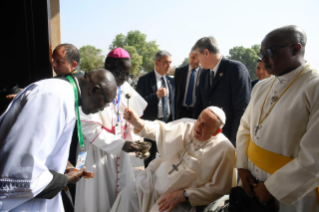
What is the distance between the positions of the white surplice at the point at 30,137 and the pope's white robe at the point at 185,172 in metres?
1.52

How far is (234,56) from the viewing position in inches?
498

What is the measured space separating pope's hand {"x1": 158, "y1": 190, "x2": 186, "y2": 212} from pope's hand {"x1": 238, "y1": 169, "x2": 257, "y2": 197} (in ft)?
2.05

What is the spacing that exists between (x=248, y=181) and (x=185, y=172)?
0.69 m

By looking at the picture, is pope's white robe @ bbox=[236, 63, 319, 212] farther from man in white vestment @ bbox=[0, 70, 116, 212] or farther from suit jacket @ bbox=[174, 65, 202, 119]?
suit jacket @ bbox=[174, 65, 202, 119]

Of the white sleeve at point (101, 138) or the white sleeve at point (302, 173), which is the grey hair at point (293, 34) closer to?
the white sleeve at point (302, 173)

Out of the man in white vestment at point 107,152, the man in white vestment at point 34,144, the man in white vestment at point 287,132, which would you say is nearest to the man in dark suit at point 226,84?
the man in white vestment at point 287,132

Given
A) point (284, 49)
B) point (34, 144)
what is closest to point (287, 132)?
point (284, 49)

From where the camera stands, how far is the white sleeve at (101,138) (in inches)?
112

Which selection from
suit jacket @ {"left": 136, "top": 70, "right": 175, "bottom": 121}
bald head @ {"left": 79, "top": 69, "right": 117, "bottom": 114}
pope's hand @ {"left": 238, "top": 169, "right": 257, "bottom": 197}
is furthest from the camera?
suit jacket @ {"left": 136, "top": 70, "right": 175, "bottom": 121}

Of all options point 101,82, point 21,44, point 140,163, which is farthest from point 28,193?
point 140,163

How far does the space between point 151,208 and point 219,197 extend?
28.2 inches

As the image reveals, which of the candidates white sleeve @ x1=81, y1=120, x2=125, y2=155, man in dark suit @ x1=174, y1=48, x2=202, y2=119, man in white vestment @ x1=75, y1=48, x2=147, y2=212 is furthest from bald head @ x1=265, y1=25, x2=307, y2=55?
man in dark suit @ x1=174, y1=48, x2=202, y2=119

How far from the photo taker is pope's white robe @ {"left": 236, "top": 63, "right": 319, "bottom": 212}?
1.77 meters

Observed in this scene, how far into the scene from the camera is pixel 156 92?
14.7 ft
